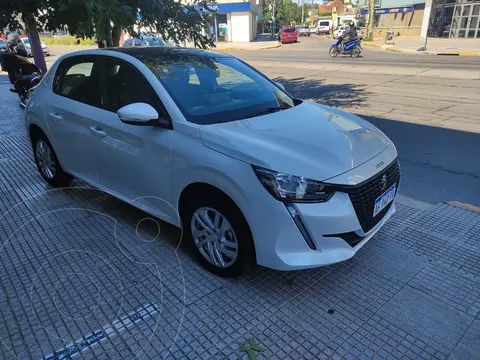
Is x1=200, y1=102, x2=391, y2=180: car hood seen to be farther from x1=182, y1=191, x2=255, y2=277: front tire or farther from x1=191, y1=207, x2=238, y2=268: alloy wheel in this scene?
x1=191, y1=207, x2=238, y2=268: alloy wheel

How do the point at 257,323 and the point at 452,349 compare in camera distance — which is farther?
the point at 257,323

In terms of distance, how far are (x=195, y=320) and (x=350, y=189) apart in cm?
136

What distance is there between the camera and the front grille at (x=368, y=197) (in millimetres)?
2541

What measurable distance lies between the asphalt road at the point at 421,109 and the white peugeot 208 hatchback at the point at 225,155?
2.16m

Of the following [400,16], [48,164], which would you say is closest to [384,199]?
[48,164]

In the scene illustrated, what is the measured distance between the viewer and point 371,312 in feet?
8.56

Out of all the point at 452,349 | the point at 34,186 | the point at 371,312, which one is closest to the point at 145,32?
the point at 34,186

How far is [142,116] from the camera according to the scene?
2.88 meters

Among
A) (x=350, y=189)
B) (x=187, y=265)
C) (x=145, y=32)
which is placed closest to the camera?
(x=350, y=189)

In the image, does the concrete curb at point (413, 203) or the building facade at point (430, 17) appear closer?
the concrete curb at point (413, 203)

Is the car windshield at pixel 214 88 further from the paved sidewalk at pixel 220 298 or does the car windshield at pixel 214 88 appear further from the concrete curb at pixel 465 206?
the concrete curb at pixel 465 206

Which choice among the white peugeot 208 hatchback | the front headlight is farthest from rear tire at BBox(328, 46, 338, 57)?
the front headlight

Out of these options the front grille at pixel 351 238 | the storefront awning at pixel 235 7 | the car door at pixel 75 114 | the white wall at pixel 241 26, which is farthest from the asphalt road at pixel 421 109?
the white wall at pixel 241 26

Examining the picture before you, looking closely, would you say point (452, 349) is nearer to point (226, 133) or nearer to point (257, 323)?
point (257, 323)
